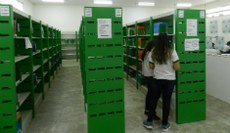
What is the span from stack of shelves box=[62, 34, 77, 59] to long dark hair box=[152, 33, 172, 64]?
34.8ft

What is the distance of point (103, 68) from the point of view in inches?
114

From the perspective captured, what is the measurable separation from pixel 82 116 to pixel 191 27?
254 cm

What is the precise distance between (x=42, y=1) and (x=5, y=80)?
33.0 ft

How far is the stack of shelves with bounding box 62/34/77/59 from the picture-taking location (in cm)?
1322

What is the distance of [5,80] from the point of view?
2.72 metres

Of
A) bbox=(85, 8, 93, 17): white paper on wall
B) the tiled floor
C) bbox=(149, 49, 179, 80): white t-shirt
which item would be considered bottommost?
the tiled floor

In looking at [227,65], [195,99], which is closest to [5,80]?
[195,99]

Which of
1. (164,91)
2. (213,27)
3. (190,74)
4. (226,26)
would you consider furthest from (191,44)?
(213,27)

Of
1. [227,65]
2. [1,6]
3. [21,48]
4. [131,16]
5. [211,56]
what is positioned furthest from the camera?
[131,16]

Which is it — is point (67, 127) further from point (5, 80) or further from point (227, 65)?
point (227, 65)

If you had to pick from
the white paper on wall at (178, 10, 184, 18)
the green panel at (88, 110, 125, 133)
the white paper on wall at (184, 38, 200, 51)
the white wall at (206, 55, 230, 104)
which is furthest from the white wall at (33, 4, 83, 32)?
the green panel at (88, 110, 125, 133)

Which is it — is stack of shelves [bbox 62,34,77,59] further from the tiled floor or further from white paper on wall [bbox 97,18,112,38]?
white paper on wall [bbox 97,18,112,38]

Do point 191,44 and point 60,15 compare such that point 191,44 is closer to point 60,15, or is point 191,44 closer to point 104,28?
point 104,28

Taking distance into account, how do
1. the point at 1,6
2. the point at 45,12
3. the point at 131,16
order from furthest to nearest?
the point at 131,16
the point at 45,12
the point at 1,6
